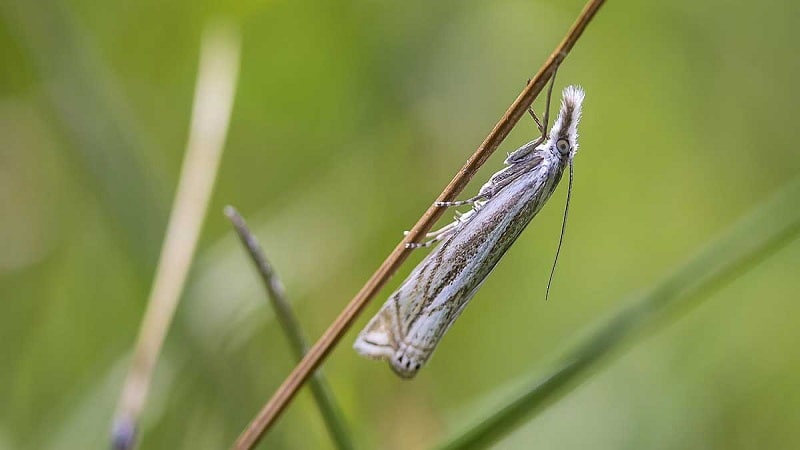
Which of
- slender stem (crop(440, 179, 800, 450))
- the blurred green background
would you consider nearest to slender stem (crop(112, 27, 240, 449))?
the blurred green background

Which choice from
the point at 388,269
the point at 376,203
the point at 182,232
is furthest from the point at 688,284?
the point at 376,203

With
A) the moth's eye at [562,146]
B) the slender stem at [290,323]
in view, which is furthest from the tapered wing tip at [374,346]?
the moth's eye at [562,146]

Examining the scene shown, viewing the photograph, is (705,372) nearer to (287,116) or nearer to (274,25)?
(287,116)

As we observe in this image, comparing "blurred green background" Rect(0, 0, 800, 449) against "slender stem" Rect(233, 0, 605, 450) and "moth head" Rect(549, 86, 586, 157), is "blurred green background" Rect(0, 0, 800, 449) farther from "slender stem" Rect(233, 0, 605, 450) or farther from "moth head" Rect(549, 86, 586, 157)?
"slender stem" Rect(233, 0, 605, 450)

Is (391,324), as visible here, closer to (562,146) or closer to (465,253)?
(465,253)

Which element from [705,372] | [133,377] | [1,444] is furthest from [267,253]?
[705,372]

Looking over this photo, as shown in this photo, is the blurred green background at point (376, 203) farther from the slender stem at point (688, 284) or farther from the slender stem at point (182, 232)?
the slender stem at point (688, 284)
